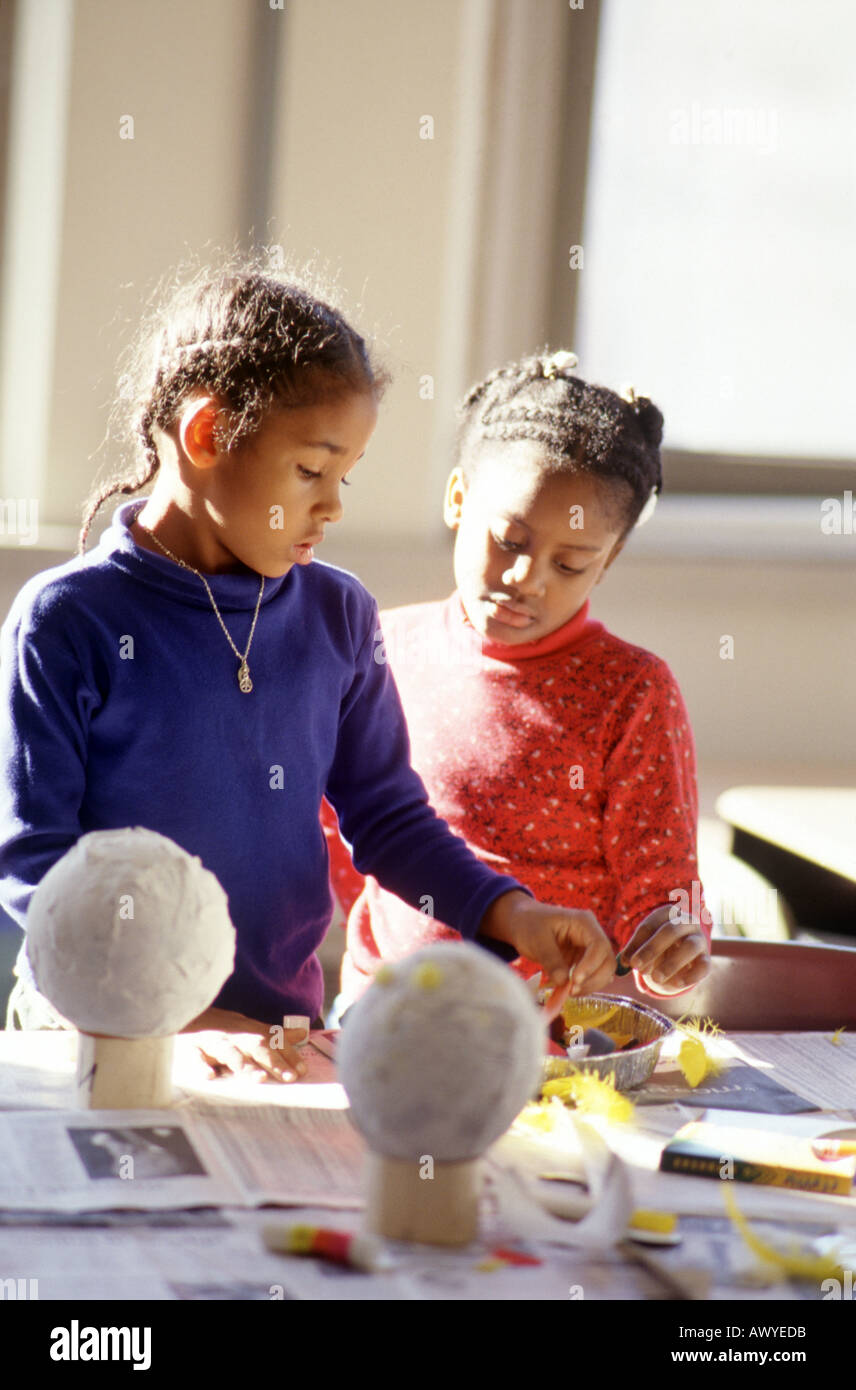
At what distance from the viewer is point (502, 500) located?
70.5 inches

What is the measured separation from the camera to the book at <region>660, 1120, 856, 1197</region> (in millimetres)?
1055

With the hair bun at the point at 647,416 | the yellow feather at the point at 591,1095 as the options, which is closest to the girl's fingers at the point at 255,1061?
the yellow feather at the point at 591,1095

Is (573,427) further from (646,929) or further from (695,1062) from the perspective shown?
(695,1062)

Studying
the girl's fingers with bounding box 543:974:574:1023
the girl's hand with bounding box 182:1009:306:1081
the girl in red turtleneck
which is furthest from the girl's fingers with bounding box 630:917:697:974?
the girl's hand with bounding box 182:1009:306:1081

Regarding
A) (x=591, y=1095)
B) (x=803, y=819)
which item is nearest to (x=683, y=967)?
(x=591, y=1095)

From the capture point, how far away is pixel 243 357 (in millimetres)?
1416

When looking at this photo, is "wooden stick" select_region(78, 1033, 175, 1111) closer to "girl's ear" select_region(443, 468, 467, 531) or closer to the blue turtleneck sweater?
the blue turtleneck sweater

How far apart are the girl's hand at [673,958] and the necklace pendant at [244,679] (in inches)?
18.9

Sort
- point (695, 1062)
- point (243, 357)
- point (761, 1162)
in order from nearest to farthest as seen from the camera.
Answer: point (761, 1162) < point (695, 1062) < point (243, 357)

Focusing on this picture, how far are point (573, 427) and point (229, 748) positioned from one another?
63cm

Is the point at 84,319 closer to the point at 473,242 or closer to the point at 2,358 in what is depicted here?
the point at 2,358

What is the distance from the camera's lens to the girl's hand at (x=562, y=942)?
1.30 meters

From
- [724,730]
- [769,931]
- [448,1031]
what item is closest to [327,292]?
[448,1031]

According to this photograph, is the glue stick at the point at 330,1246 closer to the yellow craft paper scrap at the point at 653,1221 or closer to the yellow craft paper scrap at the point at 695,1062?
the yellow craft paper scrap at the point at 653,1221
